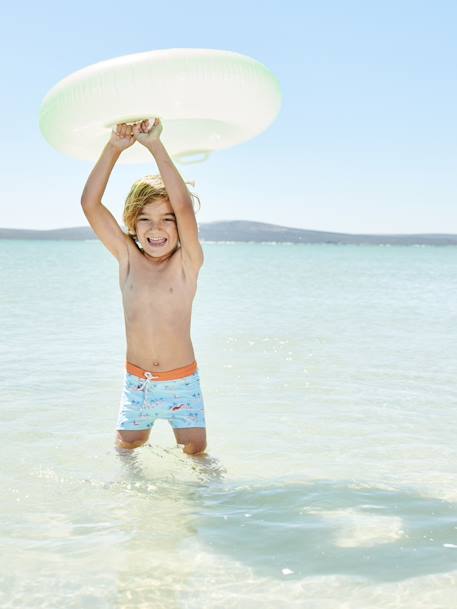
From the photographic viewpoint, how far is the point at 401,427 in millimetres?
4906

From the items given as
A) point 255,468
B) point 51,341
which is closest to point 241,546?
point 255,468

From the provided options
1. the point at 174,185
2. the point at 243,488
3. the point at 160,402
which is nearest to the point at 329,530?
the point at 243,488

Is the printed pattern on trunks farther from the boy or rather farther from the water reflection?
the water reflection

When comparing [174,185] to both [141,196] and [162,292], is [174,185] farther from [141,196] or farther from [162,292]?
[162,292]

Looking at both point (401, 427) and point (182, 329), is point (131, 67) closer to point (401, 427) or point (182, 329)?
point (182, 329)

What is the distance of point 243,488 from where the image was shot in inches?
141

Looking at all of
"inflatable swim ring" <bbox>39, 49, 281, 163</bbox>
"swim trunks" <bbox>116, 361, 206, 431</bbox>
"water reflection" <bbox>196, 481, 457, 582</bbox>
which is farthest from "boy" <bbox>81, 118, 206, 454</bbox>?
"water reflection" <bbox>196, 481, 457, 582</bbox>

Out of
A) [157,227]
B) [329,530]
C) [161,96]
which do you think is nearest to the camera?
[329,530]

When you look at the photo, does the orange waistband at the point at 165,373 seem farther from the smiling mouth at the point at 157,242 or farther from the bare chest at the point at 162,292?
the smiling mouth at the point at 157,242

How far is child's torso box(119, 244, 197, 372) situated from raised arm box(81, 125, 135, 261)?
0.14m

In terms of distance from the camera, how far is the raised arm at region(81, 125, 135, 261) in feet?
11.4

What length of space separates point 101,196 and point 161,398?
3.29 ft

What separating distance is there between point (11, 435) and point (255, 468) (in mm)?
1516

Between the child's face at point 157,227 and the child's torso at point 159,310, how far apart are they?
0.08 metres
